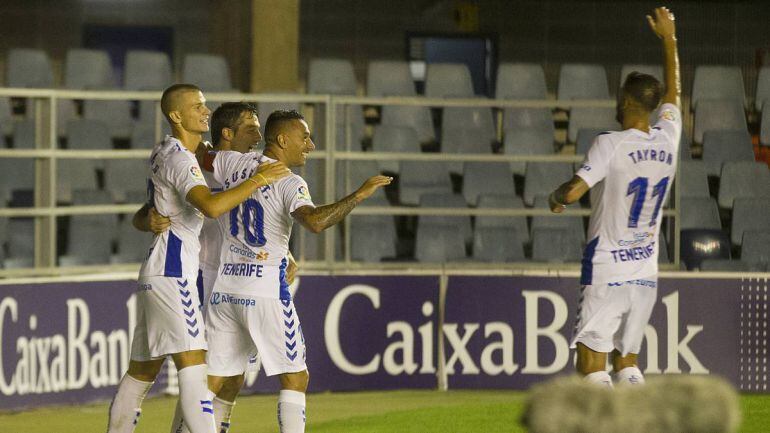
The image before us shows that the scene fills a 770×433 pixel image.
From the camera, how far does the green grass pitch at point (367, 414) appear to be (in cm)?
800

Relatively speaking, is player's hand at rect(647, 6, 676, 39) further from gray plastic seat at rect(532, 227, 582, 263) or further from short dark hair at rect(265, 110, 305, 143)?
gray plastic seat at rect(532, 227, 582, 263)

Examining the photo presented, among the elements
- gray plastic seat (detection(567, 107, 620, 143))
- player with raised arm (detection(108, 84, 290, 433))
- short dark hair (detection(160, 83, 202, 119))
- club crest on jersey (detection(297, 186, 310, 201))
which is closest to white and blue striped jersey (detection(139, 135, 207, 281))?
player with raised arm (detection(108, 84, 290, 433))

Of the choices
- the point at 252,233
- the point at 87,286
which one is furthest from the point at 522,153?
the point at 252,233

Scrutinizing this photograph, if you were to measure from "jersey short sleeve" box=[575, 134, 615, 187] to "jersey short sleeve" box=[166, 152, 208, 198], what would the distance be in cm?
173

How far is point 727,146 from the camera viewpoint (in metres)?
11.9

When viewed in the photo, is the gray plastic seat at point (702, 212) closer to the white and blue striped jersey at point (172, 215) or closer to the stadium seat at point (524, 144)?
the stadium seat at point (524, 144)

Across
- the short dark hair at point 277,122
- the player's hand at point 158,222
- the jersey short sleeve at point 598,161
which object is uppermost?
the short dark hair at point 277,122

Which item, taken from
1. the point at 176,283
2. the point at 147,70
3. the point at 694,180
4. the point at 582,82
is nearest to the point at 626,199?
the point at 176,283

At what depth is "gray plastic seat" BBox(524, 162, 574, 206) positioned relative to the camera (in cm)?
1096

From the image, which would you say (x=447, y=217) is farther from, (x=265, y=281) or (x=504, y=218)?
(x=265, y=281)

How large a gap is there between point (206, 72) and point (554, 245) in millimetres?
3939

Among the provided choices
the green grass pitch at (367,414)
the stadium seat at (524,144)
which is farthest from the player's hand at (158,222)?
the stadium seat at (524,144)

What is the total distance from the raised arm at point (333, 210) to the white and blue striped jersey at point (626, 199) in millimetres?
1215

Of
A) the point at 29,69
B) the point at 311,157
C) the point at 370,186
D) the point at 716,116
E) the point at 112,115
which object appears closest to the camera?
the point at 370,186
